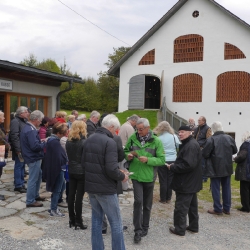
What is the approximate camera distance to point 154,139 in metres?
4.52

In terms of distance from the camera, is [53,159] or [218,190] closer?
[53,159]

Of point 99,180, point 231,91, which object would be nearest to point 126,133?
point 99,180

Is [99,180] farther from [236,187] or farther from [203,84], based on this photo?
[203,84]

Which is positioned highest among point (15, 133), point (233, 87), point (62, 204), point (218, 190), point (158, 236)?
point (233, 87)

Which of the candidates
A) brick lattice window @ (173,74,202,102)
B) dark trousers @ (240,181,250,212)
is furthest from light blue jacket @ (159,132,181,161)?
brick lattice window @ (173,74,202,102)

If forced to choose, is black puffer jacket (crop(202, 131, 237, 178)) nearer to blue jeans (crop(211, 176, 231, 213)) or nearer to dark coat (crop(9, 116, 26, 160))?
blue jeans (crop(211, 176, 231, 213))

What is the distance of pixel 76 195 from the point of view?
4617mm

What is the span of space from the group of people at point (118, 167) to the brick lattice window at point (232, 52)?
1270cm

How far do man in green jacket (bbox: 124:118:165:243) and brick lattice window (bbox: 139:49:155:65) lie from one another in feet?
53.2

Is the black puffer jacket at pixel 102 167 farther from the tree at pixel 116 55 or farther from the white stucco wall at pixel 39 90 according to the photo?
the tree at pixel 116 55

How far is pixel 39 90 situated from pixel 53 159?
7246 millimetres

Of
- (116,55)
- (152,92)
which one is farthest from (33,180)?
(116,55)

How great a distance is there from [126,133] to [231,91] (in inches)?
517

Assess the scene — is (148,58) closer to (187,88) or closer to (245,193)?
(187,88)
